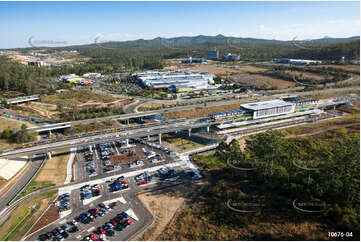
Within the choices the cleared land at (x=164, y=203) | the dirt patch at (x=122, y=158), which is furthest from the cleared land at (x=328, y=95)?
the dirt patch at (x=122, y=158)

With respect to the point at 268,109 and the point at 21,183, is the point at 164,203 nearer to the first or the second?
the point at 21,183

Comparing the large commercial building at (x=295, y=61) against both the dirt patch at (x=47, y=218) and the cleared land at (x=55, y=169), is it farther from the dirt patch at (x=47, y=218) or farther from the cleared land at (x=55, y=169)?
the dirt patch at (x=47, y=218)

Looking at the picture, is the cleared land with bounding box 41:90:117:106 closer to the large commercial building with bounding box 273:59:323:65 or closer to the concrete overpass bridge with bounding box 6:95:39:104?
the concrete overpass bridge with bounding box 6:95:39:104

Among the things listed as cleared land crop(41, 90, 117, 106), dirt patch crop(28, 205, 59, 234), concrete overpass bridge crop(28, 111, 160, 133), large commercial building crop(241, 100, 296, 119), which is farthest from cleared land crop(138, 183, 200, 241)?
cleared land crop(41, 90, 117, 106)

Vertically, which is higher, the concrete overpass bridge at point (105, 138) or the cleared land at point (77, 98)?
the cleared land at point (77, 98)

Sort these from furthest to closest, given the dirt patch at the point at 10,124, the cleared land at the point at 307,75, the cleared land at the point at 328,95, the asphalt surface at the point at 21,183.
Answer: the cleared land at the point at 307,75
the cleared land at the point at 328,95
the dirt patch at the point at 10,124
the asphalt surface at the point at 21,183

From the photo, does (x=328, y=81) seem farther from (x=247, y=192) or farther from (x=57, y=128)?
(x=57, y=128)
